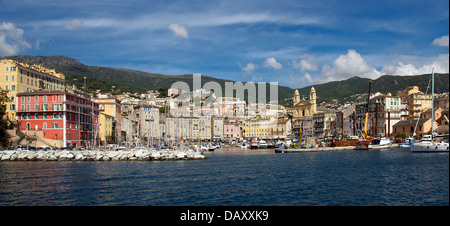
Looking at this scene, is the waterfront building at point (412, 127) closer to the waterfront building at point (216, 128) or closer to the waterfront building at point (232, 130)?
the waterfront building at point (232, 130)

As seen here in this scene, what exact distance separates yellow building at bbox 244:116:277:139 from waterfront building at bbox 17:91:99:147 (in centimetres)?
9256

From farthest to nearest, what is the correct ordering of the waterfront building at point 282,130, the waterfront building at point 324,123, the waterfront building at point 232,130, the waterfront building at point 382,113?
the waterfront building at point 282,130
the waterfront building at point 232,130
the waterfront building at point 324,123
the waterfront building at point 382,113

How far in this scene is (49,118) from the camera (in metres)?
63.8

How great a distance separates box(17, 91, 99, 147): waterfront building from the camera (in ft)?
205

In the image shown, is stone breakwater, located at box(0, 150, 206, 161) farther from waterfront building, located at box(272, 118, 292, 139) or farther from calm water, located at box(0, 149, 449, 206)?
waterfront building, located at box(272, 118, 292, 139)

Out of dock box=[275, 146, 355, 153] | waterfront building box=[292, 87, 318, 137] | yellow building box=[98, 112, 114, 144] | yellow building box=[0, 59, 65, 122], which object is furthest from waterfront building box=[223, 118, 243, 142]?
yellow building box=[0, 59, 65, 122]

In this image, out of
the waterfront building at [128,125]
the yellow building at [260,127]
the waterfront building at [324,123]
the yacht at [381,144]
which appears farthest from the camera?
the yellow building at [260,127]

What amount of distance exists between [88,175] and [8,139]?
36.4 meters

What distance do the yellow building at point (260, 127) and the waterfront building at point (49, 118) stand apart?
9256cm

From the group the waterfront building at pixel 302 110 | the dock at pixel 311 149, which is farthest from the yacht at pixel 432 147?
the waterfront building at pixel 302 110

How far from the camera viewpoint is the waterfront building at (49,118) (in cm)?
6253

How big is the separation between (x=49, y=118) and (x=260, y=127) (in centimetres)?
9803

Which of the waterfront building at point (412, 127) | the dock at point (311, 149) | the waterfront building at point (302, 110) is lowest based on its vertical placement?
the dock at point (311, 149)
